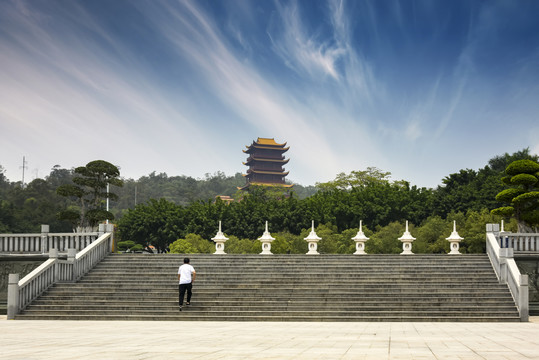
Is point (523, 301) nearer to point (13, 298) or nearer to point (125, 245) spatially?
point (13, 298)

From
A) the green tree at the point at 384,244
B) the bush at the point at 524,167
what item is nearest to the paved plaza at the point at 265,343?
the bush at the point at 524,167

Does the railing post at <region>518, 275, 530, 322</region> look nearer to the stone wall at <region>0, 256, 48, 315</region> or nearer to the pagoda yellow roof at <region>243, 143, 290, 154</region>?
the stone wall at <region>0, 256, 48, 315</region>

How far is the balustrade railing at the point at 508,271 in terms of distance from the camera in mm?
15648

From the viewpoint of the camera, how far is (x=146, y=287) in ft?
60.5

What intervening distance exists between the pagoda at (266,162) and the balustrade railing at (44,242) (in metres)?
71.7

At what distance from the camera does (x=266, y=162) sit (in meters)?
95.2

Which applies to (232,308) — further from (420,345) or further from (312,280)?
(420,345)

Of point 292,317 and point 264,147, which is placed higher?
point 264,147

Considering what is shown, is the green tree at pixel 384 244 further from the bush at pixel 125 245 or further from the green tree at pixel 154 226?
the bush at pixel 125 245

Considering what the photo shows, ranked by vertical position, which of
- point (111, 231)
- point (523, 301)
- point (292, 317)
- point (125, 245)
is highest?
point (111, 231)

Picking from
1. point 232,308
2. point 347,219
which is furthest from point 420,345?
point 347,219

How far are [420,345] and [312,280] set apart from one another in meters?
9.79

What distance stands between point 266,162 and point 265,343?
85923 mm

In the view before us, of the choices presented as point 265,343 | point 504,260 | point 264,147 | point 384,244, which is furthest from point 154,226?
point 264,147
